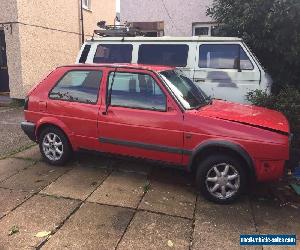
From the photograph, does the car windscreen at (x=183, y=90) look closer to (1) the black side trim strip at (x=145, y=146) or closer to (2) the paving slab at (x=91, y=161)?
(1) the black side trim strip at (x=145, y=146)

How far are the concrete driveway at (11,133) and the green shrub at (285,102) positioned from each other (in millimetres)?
4825

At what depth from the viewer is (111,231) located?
3631 mm

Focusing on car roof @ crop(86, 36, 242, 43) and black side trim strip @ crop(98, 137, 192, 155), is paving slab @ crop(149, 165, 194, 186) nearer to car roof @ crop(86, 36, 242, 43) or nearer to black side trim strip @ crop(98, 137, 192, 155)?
black side trim strip @ crop(98, 137, 192, 155)

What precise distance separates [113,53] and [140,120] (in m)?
3.43

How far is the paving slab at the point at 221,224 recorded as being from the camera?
3457 mm

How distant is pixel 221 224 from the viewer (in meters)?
3.79

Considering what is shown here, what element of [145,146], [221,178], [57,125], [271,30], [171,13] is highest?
[171,13]

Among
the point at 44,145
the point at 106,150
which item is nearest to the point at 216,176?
the point at 106,150

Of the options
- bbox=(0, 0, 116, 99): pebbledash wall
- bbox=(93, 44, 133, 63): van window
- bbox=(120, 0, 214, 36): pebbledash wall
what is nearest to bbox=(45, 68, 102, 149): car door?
bbox=(93, 44, 133, 63): van window

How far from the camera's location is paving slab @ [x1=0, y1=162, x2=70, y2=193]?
4.73m

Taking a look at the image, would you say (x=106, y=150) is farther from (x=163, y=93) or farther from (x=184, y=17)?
(x=184, y=17)

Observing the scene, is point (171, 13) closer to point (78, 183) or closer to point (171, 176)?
point (171, 176)

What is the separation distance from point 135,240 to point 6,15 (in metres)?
10.1

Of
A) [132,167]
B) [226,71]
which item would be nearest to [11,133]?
[132,167]
